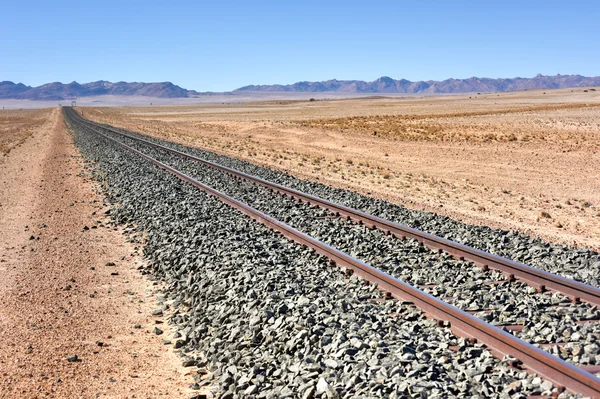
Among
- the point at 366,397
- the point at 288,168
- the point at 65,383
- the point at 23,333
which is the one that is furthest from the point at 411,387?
the point at 288,168

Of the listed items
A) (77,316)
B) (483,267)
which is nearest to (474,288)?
(483,267)

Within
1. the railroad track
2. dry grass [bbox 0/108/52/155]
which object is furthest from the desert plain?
dry grass [bbox 0/108/52/155]

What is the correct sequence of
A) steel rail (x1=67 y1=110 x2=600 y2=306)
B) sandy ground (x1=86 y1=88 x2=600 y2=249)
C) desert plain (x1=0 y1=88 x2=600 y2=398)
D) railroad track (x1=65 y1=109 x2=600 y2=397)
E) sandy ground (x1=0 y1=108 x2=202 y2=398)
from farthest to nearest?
sandy ground (x1=86 y1=88 x2=600 y2=249) < steel rail (x1=67 y1=110 x2=600 y2=306) < desert plain (x1=0 y1=88 x2=600 y2=398) < sandy ground (x1=0 y1=108 x2=202 y2=398) < railroad track (x1=65 y1=109 x2=600 y2=397)

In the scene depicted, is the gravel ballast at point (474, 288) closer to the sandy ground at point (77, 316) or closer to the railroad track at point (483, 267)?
the railroad track at point (483, 267)

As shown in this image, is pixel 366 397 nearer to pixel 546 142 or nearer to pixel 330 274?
pixel 330 274

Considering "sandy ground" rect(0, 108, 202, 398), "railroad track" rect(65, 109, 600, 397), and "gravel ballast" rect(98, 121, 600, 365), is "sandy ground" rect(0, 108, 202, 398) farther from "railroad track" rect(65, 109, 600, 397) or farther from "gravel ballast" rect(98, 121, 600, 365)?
"gravel ballast" rect(98, 121, 600, 365)

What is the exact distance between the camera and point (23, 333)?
26.4 ft

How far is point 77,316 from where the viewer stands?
8750 mm

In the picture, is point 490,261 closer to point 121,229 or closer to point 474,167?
point 121,229

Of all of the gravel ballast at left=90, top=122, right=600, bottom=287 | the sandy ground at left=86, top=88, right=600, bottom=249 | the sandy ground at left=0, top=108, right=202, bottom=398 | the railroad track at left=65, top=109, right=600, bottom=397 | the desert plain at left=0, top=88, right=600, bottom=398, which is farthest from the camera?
the sandy ground at left=86, top=88, right=600, bottom=249

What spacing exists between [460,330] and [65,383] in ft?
14.5

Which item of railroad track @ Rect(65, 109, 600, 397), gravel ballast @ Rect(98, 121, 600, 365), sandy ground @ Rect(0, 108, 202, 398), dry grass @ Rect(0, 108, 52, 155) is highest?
railroad track @ Rect(65, 109, 600, 397)

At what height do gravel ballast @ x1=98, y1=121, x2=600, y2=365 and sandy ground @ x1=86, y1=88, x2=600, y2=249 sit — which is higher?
gravel ballast @ x1=98, y1=121, x2=600, y2=365

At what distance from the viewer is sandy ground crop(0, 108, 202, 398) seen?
671cm
